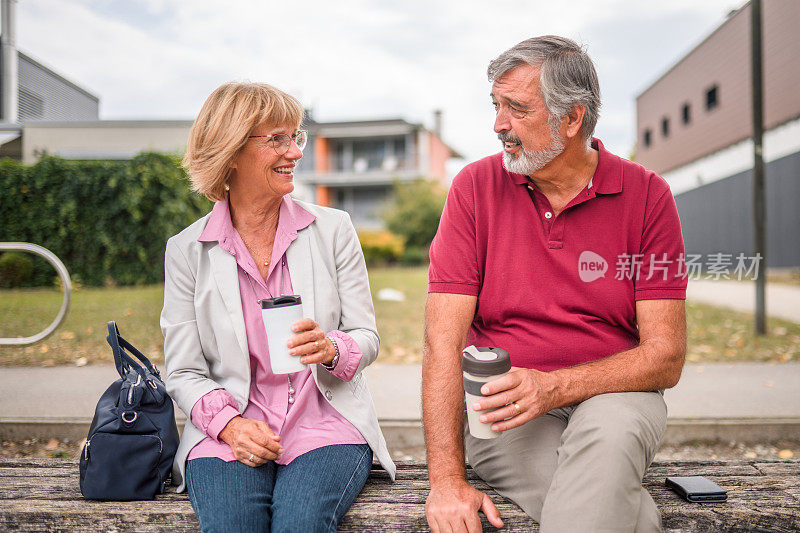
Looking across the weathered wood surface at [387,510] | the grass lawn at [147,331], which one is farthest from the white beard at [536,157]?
the grass lawn at [147,331]

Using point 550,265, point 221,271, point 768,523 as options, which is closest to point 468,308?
point 550,265

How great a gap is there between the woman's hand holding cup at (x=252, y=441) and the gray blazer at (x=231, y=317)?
128mm

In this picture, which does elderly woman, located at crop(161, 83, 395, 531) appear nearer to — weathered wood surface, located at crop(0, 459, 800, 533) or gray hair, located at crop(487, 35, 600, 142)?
weathered wood surface, located at crop(0, 459, 800, 533)

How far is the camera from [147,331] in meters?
7.07

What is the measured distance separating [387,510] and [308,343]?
2.00 feet

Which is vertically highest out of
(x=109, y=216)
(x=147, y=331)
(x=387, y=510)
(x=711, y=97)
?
(x=711, y=97)

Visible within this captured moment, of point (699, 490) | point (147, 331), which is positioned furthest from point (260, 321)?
point (147, 331)

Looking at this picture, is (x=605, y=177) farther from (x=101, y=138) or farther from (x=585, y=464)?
(x=101, y=138)

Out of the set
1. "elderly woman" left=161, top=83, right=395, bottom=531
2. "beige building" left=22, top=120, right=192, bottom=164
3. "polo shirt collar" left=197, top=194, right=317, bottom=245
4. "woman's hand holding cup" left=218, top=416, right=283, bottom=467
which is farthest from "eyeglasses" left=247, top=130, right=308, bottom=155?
"beige building" left=22, top=120, right=192, bottom=164

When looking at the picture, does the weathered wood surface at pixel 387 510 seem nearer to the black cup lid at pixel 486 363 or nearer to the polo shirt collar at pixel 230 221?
the black cup lid at pixel 486 363

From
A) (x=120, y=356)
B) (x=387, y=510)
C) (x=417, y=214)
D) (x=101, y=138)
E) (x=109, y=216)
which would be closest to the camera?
(x=387, y=510)

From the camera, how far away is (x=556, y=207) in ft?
7.61

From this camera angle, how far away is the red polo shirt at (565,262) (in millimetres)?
2209

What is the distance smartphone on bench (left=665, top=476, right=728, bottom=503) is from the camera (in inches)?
81.2
